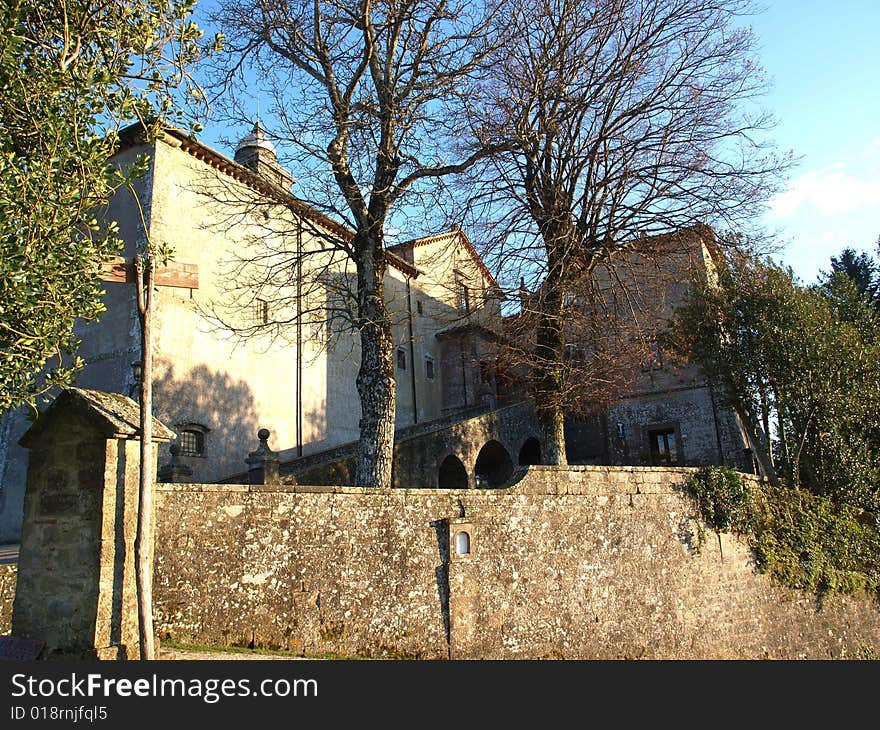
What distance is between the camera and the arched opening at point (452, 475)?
19.8 m

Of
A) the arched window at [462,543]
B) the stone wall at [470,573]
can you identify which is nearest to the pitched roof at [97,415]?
the stone wall at [470,573]

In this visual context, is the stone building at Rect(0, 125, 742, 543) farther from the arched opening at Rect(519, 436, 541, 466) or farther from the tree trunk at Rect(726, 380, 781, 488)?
the tree trunk at Rect(726, 380, 781, 488)

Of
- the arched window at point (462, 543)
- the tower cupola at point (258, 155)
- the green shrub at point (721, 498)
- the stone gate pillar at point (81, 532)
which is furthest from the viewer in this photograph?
the tower cupola at point (258, 155)

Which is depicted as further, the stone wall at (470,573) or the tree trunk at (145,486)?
the stone wall at (470,573)

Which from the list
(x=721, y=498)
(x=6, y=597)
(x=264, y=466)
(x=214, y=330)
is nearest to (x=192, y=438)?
(x=214, y=330)

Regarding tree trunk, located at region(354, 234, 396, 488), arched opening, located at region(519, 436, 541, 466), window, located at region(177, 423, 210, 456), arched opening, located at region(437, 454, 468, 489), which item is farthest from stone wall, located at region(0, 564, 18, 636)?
arched opening, located at region(519, 436, 541, 466)

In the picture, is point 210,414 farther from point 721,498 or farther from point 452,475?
point 721,498

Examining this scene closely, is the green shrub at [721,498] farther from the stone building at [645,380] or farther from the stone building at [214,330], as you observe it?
the stone building at [214,330]

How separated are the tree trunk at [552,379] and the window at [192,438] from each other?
387 inches

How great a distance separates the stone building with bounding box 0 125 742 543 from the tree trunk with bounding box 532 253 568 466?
3.72 feet

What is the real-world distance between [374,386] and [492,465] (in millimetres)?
12207

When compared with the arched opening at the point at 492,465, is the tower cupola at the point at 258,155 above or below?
above

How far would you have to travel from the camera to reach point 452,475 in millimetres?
20688

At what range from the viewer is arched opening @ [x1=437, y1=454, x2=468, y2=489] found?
1981cm
